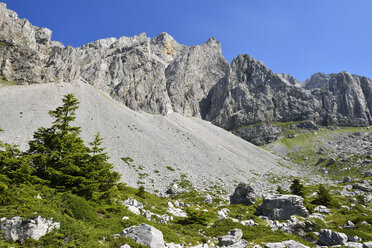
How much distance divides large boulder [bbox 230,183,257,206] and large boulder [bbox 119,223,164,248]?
1019 inches

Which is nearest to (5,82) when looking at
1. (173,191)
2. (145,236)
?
(173,191)

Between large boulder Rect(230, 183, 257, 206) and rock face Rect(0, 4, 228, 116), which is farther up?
rock face Rect(0, 4, 228, 116)

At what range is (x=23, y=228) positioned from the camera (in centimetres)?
859

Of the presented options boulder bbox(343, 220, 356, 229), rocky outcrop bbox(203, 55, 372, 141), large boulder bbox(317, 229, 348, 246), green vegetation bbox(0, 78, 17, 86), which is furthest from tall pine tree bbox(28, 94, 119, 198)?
rocky outcrop bbox(203, 55, 372, 141)

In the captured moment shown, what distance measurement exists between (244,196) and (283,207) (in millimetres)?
11495

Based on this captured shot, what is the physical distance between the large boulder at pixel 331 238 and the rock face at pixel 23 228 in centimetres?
1907

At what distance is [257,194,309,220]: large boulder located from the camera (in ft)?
74.6

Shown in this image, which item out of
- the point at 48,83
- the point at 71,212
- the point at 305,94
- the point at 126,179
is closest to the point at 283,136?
the point at 305,94

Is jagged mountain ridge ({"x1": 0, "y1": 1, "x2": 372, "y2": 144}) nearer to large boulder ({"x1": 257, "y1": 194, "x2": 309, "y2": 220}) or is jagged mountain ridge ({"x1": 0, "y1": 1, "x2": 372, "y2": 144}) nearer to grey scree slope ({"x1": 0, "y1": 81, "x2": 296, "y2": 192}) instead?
grey scree slope ({"x1": 0, "y1": 81, "x2": 296, "y2": 192})

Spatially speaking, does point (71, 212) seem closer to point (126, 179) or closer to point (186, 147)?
point (126, 179)

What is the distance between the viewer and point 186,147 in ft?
249

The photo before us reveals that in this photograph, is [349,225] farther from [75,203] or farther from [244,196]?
[75,203]

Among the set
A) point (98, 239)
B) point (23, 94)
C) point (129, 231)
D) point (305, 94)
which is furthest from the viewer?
point (305, 94)

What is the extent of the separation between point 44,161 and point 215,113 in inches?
6116
